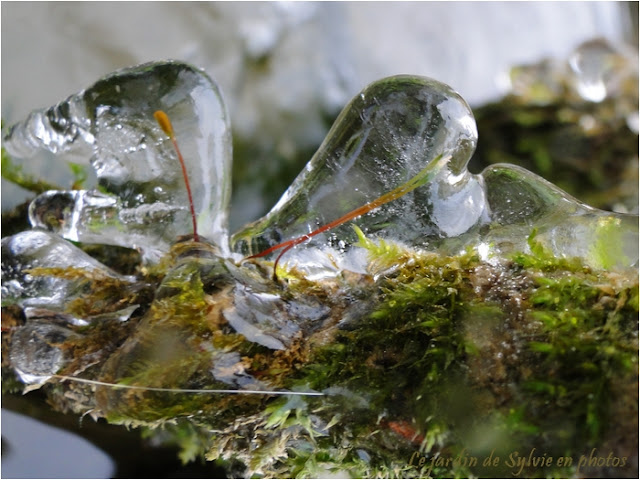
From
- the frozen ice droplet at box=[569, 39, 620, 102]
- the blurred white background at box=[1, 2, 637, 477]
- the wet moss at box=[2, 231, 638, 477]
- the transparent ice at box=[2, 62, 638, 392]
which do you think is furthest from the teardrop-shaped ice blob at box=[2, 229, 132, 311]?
the frozen ice droplet at box=[569, 39, 620, 102]

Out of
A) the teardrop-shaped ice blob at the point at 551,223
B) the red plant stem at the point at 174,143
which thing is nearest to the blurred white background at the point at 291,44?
the red plant stem at the point at 174,143

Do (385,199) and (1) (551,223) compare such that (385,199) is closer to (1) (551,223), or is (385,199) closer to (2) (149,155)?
(1) (551,223)

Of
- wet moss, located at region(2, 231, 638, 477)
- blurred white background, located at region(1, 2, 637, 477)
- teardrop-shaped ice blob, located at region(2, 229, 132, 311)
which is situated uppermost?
blurred white background, located at region(1, 2, 637, 477)

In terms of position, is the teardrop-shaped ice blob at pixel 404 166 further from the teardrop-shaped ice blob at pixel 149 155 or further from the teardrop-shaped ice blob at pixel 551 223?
the teardrop-shaped ice blob at pixel 149 155

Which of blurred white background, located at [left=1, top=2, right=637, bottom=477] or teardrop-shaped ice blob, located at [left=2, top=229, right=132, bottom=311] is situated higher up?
blurred white background, located at [left=1, top=2, right=637, bottom=477]

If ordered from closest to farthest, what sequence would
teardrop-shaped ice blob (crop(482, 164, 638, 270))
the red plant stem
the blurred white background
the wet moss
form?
the wet moss < teardrop-shaped ice blob (crop(482, 164, 638, 270)) < the red plant stem < the blurred white background

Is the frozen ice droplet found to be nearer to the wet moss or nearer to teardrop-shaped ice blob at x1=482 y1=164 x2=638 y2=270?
teardrop-shaped ice blob at x1=482 y1=164 x2=638 y2=270

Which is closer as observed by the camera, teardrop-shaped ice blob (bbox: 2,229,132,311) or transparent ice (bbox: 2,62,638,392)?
transparent ice (bbox: 2,62,638,392)
